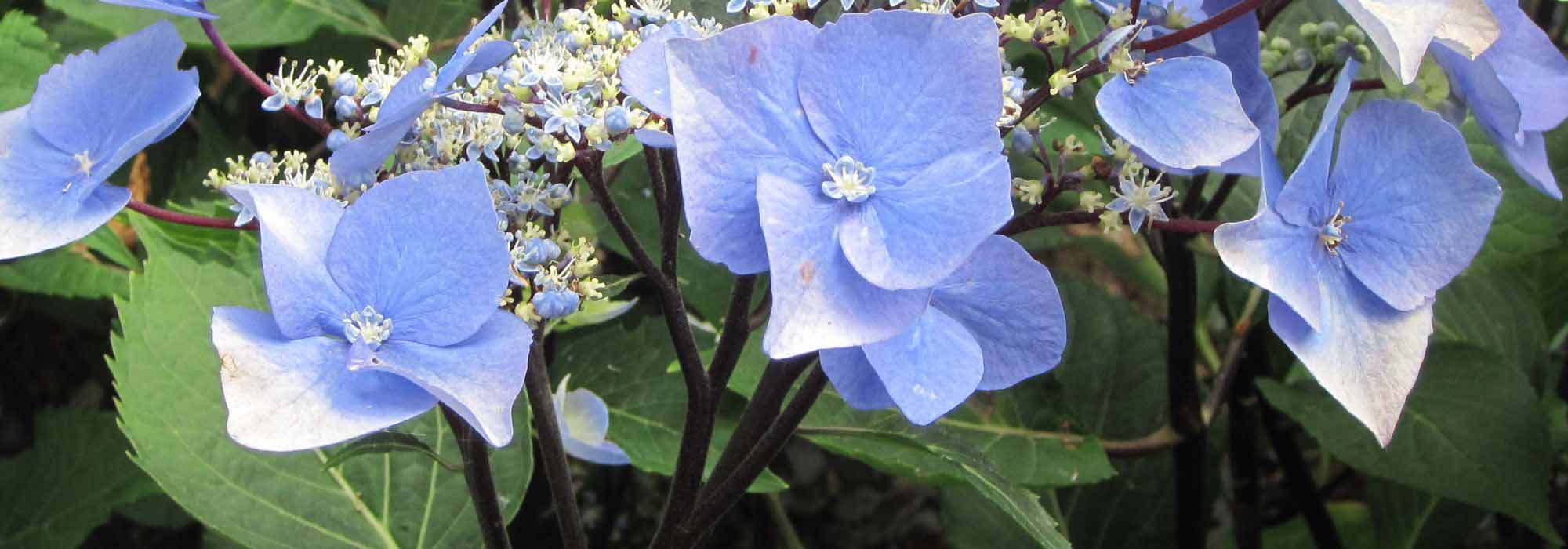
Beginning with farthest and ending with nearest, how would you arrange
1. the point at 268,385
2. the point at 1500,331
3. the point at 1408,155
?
the point at 1500,331 < the point at 1408,155 < the point at 268,385

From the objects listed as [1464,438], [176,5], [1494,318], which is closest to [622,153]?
[176,5]

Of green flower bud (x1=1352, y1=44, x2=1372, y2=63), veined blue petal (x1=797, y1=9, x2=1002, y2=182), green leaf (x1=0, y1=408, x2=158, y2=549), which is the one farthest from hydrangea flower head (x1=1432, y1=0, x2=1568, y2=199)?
green leaf (x1=0, y1=408, x2=158, y2=549)

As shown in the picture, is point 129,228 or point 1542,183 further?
point 129,228

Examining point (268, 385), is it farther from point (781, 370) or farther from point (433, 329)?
point (781, 370)

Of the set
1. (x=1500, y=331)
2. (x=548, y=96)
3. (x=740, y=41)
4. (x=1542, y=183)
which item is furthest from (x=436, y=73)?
(x=1500, y=331)

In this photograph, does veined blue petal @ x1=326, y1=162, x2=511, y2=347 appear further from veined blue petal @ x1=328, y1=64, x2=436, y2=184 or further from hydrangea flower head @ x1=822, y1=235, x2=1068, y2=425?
hydrangea flower head @ x1=822, y1=235, x2=1068, y2=425

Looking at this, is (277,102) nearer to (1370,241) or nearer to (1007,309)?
(1007,309)

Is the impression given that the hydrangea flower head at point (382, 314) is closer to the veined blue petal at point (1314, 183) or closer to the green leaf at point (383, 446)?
the green leaf at point (383, 446)
